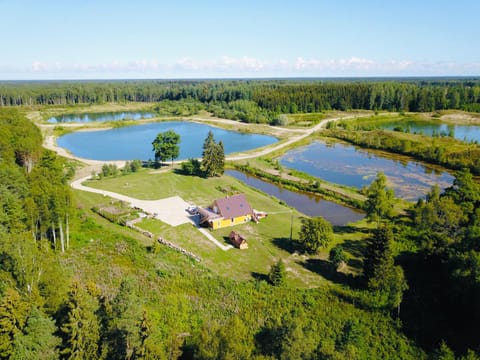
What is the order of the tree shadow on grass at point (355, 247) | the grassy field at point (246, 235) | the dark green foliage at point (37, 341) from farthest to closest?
the tree shadow on grass at point (355, 247) < the grassy field at point (246, 235) < the dark green foliage at point (37, 341)

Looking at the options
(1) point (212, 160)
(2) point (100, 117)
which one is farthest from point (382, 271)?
(2) point (100, 117)

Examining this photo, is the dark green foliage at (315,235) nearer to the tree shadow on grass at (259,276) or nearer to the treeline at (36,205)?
the tree shadow on grass at (259,276)

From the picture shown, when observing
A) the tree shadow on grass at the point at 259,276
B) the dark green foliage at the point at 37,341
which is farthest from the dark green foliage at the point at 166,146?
the dark green foliage at the point at 37,341

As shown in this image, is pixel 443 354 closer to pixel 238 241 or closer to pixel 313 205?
pixel 238 241

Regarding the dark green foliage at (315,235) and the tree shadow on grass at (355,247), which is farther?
the tree shadow on grass at (355,247)

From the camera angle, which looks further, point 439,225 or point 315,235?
point 315,235
